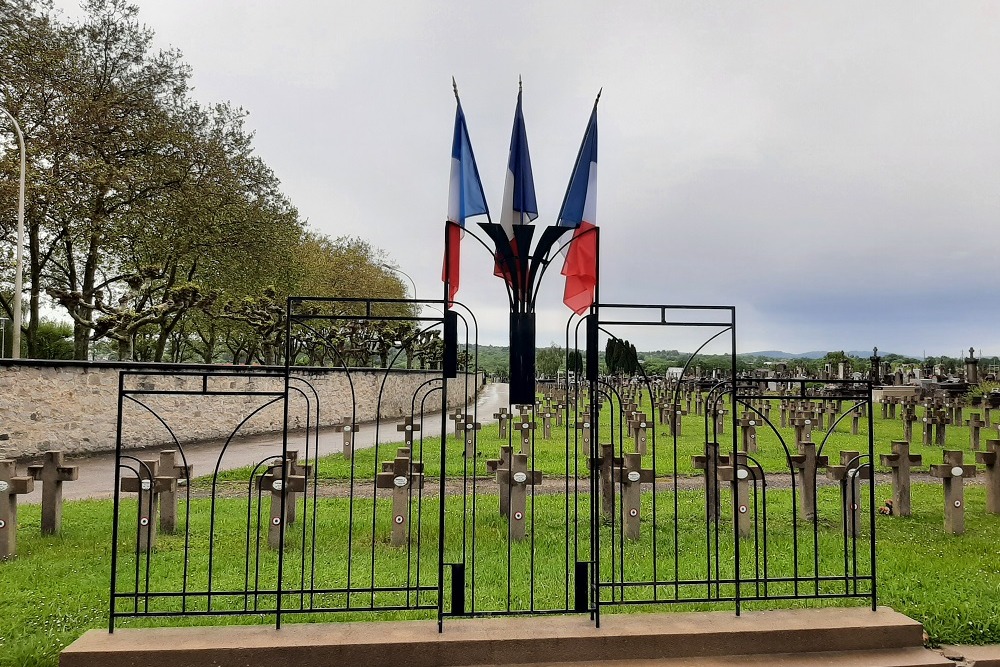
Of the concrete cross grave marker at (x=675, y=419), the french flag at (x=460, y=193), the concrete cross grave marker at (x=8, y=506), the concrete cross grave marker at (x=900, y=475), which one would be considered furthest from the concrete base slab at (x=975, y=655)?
the concrete cross grave marker at (x=8, y=506)

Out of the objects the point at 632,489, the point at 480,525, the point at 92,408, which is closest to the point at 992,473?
the point at 632,489

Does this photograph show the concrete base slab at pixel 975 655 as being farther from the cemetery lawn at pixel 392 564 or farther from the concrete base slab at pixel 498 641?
the concrete base slab at pixel 498 641

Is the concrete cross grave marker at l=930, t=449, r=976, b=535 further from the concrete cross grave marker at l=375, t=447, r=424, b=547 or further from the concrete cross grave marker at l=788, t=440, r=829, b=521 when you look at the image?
the concrete cross grave marker at l=375, t=447, r=424, b=547

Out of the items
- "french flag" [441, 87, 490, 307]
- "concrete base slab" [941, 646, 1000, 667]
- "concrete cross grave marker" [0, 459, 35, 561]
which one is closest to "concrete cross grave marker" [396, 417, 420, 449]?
"french flag" [441, 87, 490, 307]

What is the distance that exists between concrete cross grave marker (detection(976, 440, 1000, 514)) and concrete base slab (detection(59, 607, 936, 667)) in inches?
226

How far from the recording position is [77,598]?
5.32 metres

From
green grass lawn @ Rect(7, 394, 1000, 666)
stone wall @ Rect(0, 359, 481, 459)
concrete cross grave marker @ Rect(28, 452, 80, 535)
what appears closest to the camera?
green grass lawn @ Rect(7, 394, 1000, 666)

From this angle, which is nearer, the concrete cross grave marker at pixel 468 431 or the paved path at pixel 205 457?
the concrete cross grave marker at pixel 468 431

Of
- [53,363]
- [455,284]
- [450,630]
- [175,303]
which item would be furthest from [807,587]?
[175,303]

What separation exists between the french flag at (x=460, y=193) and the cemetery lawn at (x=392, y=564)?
8.93 feet

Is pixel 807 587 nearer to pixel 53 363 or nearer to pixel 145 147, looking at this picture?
pixel 53 363

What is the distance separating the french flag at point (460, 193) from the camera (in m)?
4.70

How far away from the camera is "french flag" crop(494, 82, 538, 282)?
15.7 feet

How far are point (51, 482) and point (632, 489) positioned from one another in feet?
21.9
